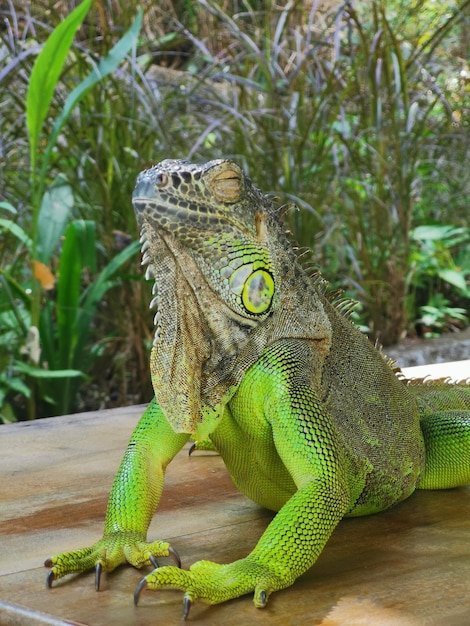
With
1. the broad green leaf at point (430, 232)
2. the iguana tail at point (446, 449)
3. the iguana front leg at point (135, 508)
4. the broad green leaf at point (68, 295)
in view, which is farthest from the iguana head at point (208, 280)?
the broad green leaf at point (430, 232)

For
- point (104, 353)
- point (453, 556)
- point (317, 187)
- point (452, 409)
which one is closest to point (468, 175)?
point (317, 187)

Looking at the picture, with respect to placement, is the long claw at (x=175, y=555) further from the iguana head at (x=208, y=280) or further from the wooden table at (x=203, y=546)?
the iguana head at (x=208, y=280)

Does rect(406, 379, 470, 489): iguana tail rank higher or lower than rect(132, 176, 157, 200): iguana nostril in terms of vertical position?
lower

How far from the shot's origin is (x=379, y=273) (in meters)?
5.66

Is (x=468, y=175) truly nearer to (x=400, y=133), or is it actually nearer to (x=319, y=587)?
(x=400, y=133)

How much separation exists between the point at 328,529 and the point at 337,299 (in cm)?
74

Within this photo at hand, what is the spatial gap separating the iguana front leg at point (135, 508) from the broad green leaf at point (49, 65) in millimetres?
2378

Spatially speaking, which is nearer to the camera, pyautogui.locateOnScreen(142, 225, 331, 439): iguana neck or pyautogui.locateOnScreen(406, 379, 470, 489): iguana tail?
pyautogui.locateOnScreen(142, 225, 331, 439): iguana neck

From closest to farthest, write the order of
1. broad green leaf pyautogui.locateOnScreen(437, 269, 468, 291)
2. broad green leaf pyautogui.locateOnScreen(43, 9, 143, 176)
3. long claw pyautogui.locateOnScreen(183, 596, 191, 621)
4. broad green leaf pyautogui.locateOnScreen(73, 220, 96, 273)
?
long claw pyautogui.locateOnScreen(183, 596, 191, 621) → broad green leaf pyautogui.locateOnScreen(43, 9, 143, 176) → broad green leaf pyautogui.locateOnScreen(73, 220, 96, 273) → broad green leaf pyautogui.locateOnScreen(437, 269, 468, 291)

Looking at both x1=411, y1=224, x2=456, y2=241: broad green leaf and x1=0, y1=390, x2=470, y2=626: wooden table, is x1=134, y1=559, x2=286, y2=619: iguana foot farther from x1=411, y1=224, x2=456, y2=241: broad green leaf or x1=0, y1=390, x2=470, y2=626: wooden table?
x1=411, y1=224, x2=456, y2=241: broad green leaf

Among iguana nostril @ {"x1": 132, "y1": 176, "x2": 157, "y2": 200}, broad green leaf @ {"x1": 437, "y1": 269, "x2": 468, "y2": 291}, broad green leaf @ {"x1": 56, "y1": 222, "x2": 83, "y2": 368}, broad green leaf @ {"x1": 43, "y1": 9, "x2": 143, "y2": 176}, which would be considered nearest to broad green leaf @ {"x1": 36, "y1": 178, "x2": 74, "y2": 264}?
broad green leaf @ {"x1": 56, "y1": 222, "x2": 83, "y2": 368}

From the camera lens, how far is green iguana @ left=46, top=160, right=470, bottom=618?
1508mm

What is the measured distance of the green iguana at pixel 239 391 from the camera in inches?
59.4

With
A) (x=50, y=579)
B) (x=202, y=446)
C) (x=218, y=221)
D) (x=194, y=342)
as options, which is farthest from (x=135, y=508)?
(x=202, y=446)
